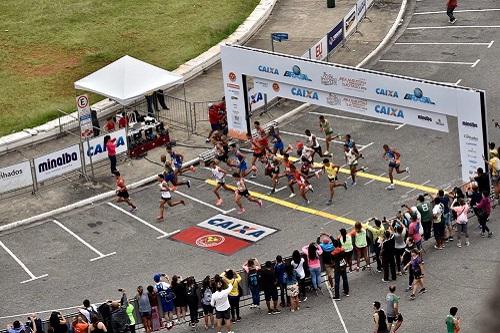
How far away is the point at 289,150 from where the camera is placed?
26.2 metres

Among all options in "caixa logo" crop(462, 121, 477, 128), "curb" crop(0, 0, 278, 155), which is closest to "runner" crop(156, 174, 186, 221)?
"curb" crop(0, 0, 278, 155)

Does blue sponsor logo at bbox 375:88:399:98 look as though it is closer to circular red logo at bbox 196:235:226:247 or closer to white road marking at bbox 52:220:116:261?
circular red logo at bbox 196:235:226:247

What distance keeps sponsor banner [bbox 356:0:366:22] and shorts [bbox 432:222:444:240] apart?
19649 millimetres

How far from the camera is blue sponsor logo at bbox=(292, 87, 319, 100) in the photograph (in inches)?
1018

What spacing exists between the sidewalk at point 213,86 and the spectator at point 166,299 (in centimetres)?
867

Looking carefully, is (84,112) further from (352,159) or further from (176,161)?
(352,159)

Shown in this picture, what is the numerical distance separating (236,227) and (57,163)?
Answer: 6436 millimetres

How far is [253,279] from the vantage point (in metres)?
17.7

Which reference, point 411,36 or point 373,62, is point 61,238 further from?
point 411,36

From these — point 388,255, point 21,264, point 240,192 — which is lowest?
point 21,264

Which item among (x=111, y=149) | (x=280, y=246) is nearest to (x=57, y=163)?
(x=111, y=149)

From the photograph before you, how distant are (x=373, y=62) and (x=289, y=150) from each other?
377 inches

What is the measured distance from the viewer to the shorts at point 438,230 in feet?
64.5

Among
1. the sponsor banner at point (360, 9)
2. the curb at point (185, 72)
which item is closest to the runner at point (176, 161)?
the curb at point (185, 72)
